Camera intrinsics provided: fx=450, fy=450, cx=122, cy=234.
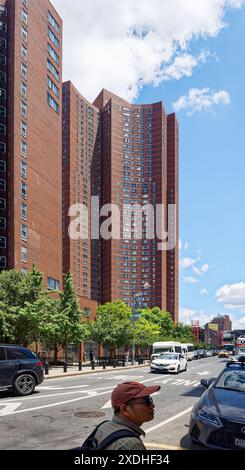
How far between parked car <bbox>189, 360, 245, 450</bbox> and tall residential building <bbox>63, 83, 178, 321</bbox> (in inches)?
4650

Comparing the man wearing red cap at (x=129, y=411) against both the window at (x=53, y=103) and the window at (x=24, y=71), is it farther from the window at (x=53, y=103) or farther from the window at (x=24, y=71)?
the window at (x=53, y=103)

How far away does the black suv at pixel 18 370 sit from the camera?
Answer: 48.5ft

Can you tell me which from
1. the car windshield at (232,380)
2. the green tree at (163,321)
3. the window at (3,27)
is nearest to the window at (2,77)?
the window at (3,27)

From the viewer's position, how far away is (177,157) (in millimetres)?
158375

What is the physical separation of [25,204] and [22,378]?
44.3 meters

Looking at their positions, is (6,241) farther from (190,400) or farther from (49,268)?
(190,400)

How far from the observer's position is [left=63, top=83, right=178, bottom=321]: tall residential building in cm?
13238

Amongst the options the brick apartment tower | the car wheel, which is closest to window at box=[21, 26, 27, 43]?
the brick apartment tower

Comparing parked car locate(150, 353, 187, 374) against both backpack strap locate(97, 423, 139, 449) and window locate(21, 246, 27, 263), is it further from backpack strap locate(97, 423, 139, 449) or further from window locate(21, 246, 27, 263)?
window locate(21, 246, 27, 263)

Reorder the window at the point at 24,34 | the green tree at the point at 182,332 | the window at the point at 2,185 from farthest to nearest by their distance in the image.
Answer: the green tree at the point at 182,332
the window at the point at 24,34
the window at the point at 2,185

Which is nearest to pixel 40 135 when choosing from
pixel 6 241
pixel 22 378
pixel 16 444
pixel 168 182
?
pixel 6 241

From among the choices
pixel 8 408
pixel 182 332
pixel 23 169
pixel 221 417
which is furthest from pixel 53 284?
pixel 182 332

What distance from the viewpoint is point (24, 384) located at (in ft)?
50.4

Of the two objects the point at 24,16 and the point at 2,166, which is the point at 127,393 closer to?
the point at 2,166
